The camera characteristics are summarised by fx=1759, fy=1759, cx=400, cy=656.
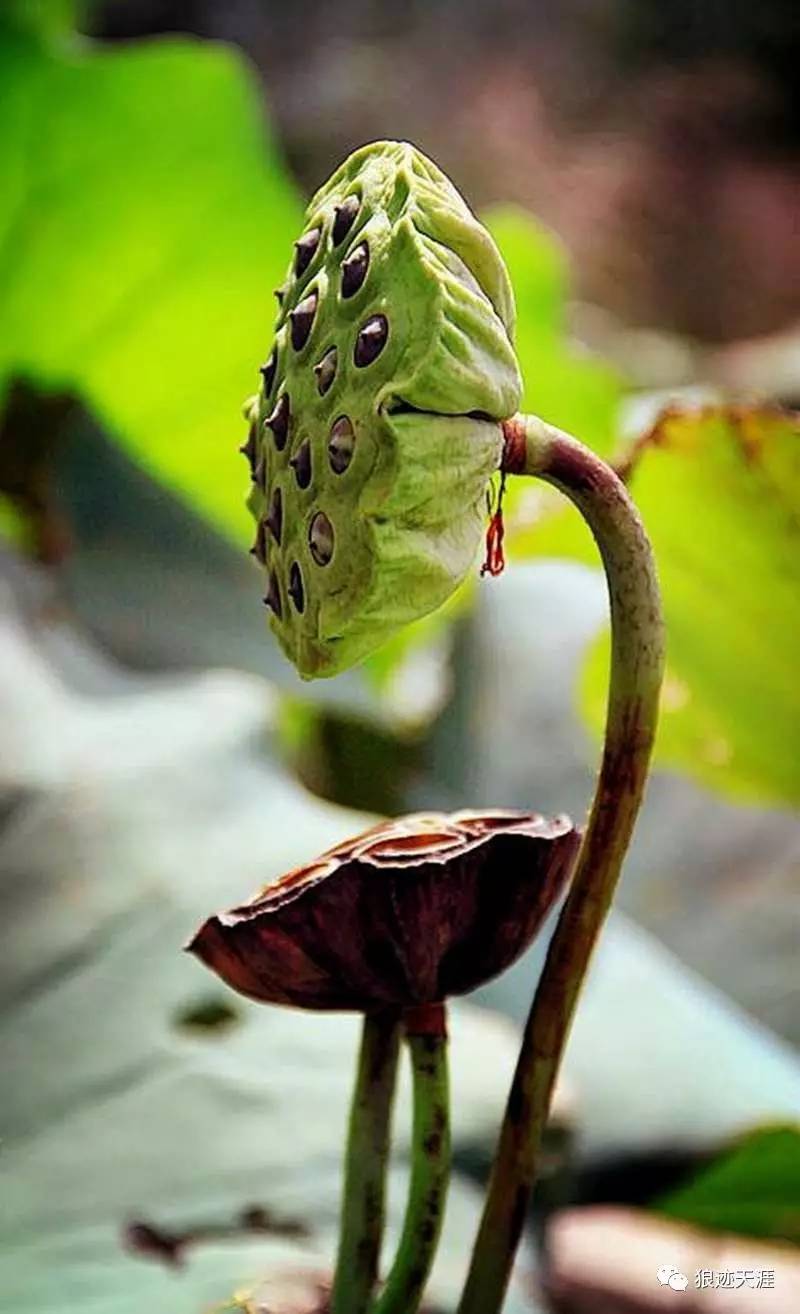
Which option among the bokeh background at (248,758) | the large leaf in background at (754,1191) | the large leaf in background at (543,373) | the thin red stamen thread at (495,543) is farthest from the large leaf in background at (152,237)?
the thin red stamen thread at (495,543)

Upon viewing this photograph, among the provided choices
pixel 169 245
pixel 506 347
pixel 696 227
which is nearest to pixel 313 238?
pixel 506 347

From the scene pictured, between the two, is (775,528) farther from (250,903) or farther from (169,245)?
(169,245)

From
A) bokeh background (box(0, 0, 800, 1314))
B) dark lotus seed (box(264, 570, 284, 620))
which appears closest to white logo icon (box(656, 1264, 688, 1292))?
bokeh background (box(0, 0, 800, 1314))

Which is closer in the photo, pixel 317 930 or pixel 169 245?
pixel 317 930

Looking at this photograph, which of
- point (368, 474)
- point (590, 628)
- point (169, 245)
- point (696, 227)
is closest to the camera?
point (368, 474)

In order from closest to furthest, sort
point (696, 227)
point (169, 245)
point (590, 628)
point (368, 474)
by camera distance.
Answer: point (368, 474)
point (169, 245)
point (590, 628)
point (696, 227)

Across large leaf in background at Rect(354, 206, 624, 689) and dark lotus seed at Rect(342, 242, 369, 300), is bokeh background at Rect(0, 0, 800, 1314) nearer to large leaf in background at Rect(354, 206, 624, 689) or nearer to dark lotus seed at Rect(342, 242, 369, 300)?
large leaf in background at Rect(354, 206, 624, 689)

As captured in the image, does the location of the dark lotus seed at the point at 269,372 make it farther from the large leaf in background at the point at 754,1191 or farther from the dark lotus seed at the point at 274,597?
the large leaf in background at the point at 754,1191
